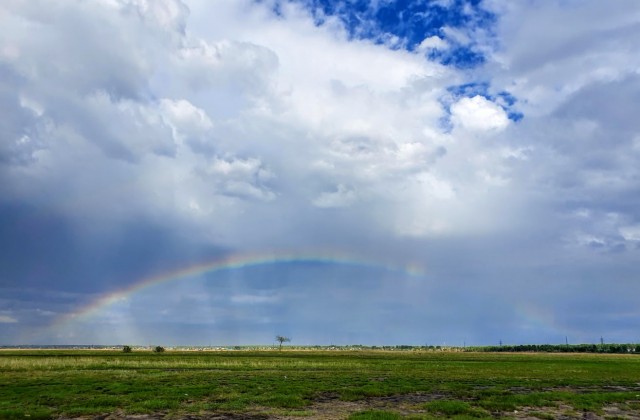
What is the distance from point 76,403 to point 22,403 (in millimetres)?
3275

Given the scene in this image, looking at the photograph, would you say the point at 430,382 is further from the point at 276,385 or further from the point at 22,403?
the point at 22,403

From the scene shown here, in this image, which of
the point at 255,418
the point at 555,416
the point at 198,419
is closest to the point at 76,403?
the point at 198,419

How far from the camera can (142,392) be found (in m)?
36.5

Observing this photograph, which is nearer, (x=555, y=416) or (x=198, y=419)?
(x=198, y=419)

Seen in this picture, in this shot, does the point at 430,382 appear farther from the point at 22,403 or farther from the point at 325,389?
the point at 22,403

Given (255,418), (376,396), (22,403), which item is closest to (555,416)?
(376,396)

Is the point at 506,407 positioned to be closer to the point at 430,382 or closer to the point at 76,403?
the point at 430,382

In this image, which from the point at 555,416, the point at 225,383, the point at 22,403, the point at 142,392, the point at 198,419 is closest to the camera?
the point at 198,419

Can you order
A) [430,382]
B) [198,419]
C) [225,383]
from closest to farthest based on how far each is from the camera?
[198,419]
[225,383]
[430,382]

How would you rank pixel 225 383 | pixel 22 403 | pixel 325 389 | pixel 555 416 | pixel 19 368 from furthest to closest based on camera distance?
pixel 19 368 → pixel 225 383 → pixel 325 389 → pixel 22 403 → pixel 555 416

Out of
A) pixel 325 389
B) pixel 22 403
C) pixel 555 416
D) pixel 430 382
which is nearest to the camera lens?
pixel 555 416

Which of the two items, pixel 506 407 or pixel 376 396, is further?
pixel 376 396

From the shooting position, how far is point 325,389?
41.0 m

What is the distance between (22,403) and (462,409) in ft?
88.8
